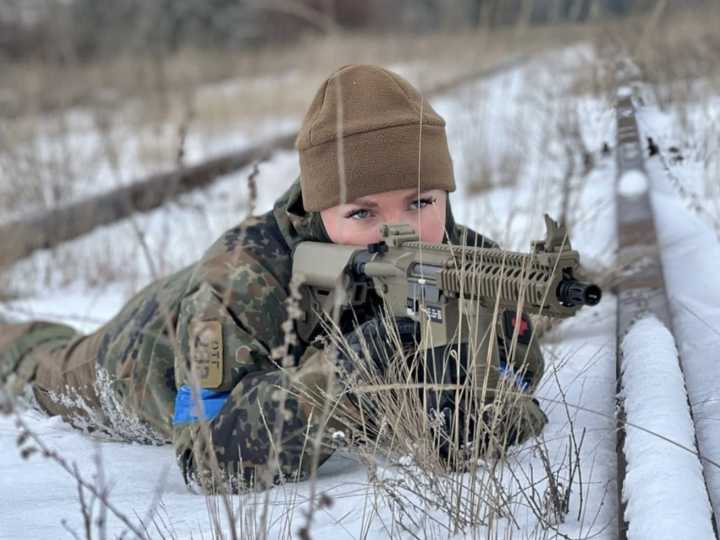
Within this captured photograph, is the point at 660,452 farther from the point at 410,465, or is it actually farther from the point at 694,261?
the point at 694,261

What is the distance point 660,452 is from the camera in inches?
67.2

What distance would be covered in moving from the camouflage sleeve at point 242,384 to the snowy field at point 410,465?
9 cm

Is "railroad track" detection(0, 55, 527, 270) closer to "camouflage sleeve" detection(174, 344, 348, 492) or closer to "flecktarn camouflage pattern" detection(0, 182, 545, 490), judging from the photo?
"flecktarn camouflage pattern" detection(0, 182, 545, 490)

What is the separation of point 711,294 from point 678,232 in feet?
2.83

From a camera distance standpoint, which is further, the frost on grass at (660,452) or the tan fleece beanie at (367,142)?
the tan fleece beanie at (367,142)

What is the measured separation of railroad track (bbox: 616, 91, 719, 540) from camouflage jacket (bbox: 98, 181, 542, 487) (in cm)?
28

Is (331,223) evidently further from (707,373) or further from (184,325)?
(707,373)

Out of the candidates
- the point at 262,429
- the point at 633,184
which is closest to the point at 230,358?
the point at 262,429

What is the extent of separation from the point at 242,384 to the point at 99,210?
4.82 m

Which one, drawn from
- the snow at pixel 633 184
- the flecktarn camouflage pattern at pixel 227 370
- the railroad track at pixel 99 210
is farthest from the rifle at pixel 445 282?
the railroad track at pixel 99 210

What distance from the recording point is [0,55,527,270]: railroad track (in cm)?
564

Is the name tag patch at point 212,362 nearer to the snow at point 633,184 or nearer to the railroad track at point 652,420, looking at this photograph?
the railroad track at point 652,420

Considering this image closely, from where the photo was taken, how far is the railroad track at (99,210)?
564cm

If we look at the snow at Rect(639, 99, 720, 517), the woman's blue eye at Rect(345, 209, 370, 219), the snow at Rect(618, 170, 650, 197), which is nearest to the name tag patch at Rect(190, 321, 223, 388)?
the woman's blue eye at Rect(345, 209, 370, 219)
